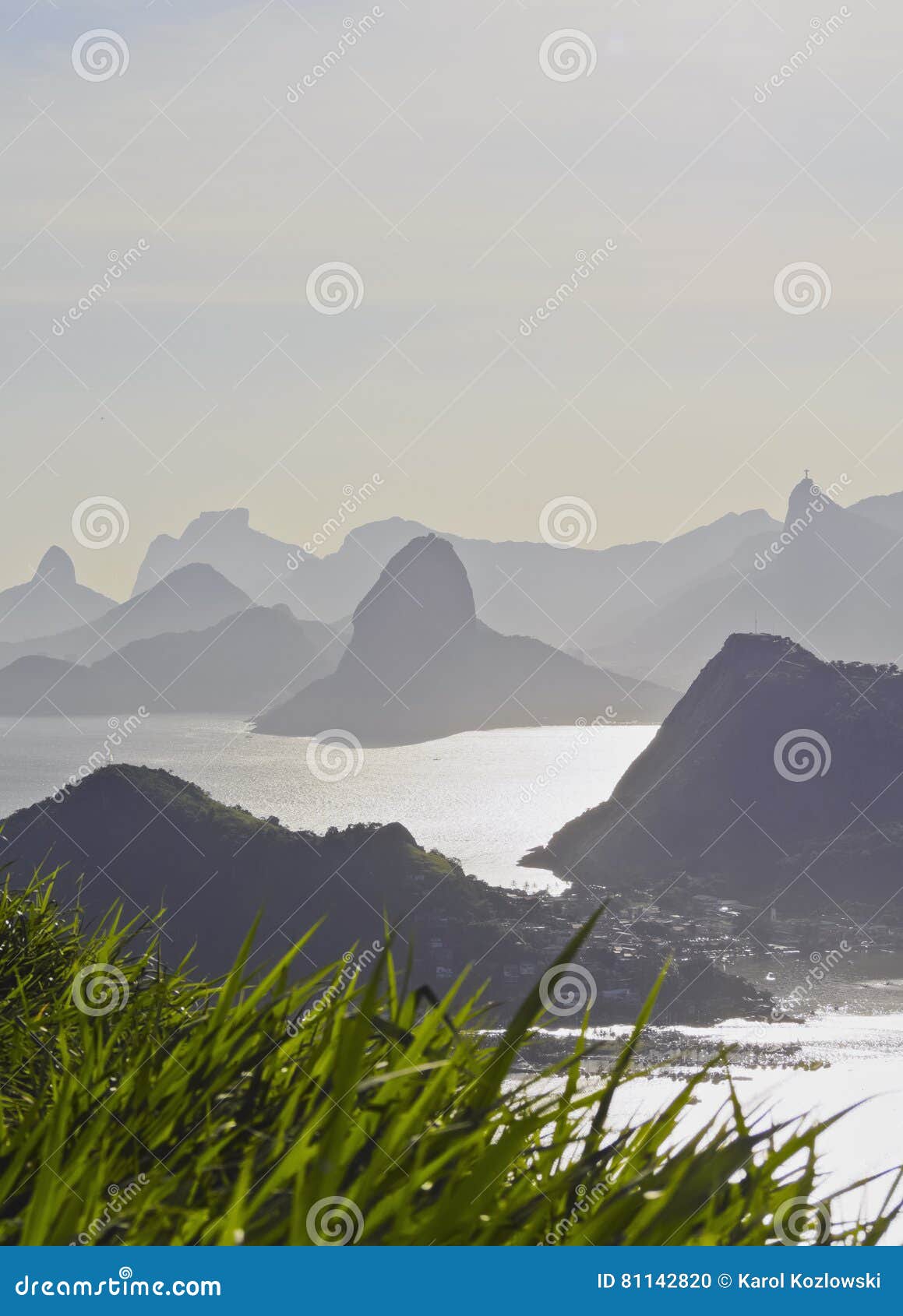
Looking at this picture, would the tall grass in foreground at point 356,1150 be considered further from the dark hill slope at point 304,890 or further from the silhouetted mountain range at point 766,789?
the silhouetted mountain range at point 766,789

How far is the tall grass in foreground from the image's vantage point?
3.29 meters

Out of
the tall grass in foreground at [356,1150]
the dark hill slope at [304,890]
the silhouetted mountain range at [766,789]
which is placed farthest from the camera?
the silhouetted mountain range at [766,789]

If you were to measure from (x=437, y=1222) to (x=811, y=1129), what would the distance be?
1555 mm

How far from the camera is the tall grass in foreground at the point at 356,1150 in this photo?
10.8ft

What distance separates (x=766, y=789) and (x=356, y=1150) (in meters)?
Result: 198

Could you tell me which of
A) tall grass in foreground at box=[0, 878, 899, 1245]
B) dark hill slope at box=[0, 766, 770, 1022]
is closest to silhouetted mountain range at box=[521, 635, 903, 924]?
dark hill slope at box=[0, 766, 770, 1022]

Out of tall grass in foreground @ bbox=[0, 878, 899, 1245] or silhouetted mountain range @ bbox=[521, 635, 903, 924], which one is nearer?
tall grass in foreground @ bbox=[0, 878, 899, 1245]

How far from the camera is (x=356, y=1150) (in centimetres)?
341

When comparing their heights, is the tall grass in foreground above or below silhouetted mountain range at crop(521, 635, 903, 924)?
below

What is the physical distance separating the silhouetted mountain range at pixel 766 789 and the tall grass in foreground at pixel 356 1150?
580 feet

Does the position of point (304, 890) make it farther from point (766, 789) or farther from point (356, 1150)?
point (356, 1150)

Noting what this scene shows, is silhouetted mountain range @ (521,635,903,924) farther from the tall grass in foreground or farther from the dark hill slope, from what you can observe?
the tall grass in foreground

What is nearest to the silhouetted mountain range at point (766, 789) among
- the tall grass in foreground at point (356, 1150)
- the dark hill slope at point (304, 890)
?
the dark hill slope at point (304, 890)

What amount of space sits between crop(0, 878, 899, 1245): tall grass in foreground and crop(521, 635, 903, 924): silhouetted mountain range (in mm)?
176852
